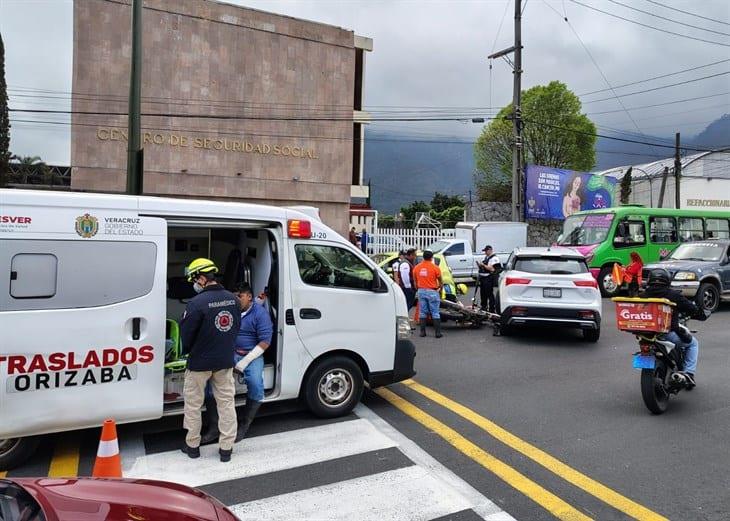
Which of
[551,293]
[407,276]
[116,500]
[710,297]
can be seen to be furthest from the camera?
[710,297]

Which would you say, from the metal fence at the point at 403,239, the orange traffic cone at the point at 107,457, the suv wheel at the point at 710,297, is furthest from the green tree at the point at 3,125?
the suv wheel at the point at 710,297

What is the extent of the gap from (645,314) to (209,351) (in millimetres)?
4283

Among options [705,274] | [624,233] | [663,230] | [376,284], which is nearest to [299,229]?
[376,284]

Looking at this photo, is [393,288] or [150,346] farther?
[393,288]

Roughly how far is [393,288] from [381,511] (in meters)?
2.61

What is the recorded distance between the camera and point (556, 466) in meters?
4.43

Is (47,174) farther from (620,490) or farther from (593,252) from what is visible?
(620,490)

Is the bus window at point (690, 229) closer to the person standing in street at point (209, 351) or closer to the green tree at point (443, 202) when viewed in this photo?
the person standing in street at point (209, 351)

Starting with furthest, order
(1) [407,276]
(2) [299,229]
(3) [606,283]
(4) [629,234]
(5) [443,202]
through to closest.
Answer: (5) [443,202], (4) [629,234], (3) [606,283], (1) [407,276], (2) [299,229]

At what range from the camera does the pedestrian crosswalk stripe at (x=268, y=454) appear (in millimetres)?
4238

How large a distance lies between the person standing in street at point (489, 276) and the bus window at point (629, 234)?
21.3 ft

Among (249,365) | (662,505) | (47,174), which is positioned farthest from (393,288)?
(47,174)

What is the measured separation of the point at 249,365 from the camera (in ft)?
16.2

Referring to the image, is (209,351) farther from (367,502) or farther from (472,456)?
(472,456)
